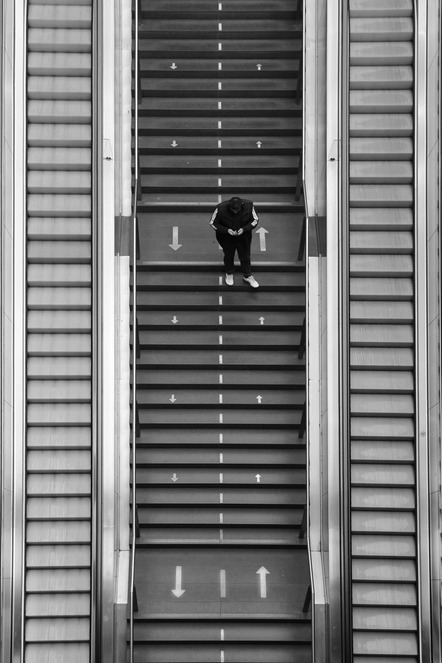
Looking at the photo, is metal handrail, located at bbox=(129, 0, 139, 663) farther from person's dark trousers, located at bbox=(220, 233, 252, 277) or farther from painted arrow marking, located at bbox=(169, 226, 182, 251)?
person's dark trousers, located at bbox=(220, 233, 252, 277)

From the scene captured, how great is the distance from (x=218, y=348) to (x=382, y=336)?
2228mm

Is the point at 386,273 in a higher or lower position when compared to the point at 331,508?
higher

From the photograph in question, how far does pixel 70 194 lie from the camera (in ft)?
51.9

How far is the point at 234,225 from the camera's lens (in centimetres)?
1546

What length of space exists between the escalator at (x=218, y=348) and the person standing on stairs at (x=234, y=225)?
654 millimetres

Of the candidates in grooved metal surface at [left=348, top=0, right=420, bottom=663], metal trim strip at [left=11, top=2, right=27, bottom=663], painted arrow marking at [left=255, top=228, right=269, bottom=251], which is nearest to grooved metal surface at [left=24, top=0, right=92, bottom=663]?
metal trim strip at [left=11, top=2, right=27, bottom=663]

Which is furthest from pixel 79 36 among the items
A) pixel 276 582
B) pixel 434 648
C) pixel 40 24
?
pixel 434 648

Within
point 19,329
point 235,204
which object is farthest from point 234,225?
point 19,329

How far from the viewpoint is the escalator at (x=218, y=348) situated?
1530 centimetres

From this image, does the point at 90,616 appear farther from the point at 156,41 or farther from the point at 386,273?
the point at 156,41

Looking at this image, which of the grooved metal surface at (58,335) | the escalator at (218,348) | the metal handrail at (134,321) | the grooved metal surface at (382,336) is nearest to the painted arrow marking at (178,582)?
the escalator at (218,348)

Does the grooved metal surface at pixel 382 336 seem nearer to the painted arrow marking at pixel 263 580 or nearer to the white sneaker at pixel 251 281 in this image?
the painted arrow marking at pixel 263 580

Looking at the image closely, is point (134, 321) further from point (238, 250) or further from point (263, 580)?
point (263, 580)

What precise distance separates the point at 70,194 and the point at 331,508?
510 cm
